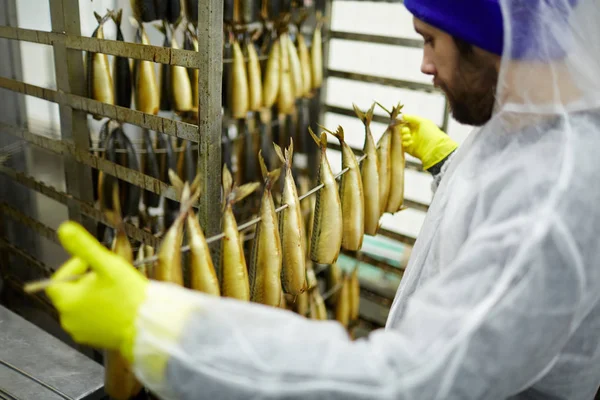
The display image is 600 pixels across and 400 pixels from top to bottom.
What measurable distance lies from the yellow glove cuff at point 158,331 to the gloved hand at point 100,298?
0.02 meters

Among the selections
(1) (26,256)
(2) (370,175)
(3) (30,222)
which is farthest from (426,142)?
(1) (26,256)

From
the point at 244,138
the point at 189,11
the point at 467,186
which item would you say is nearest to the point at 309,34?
the point at 244,138

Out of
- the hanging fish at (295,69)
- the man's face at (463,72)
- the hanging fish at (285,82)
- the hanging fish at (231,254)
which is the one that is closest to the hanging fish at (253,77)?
the hanging fish at (285,82)

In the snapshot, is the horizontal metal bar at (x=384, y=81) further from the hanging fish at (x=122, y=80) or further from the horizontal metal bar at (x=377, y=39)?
the hanging fish at (x=122, y=80)

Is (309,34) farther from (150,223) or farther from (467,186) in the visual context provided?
(467,186)

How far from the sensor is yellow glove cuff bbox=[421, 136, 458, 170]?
7.97ft

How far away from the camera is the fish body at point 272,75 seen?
3.35 meters

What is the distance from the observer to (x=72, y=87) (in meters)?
2.47

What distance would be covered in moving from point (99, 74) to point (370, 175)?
1.36 metres

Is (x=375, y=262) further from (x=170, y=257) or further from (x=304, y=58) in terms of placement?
(x=170, y=257)

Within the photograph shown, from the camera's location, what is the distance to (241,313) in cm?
108

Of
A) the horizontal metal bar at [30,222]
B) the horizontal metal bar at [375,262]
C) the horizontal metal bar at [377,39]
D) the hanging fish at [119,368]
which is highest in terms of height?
the horizontal metal bar at [377,39]

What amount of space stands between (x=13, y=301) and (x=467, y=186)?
10.4 ft

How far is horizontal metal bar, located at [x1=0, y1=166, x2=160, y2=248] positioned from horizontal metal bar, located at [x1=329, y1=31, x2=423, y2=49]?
216 centimetres
